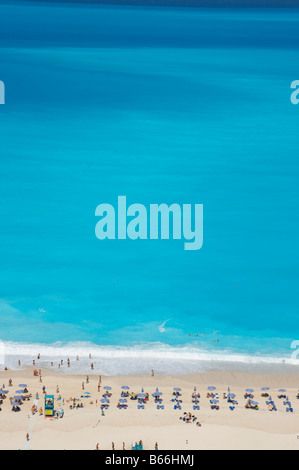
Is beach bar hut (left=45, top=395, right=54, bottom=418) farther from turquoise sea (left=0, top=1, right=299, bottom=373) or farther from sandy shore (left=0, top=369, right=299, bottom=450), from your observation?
turquoise sea (left=0, top=1, right=299, bottom=373)

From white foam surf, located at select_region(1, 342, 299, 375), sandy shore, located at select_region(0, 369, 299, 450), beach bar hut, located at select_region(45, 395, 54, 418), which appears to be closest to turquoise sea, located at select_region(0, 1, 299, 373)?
white foam surf, located at select_region(1, 342, 299, 375)

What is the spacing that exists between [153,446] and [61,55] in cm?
4917

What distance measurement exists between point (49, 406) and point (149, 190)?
62.6 ft

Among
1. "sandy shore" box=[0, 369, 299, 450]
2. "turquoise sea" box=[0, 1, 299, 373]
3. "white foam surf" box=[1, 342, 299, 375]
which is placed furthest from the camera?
"turquoise sea" box=[0, 1, 299, 373]

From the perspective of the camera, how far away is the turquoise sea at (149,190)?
23.8 m

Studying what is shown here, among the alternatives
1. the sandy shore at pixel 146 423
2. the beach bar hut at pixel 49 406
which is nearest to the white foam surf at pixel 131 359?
the sandy shore at pixel 146 423

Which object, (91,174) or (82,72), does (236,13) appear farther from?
(91,174)

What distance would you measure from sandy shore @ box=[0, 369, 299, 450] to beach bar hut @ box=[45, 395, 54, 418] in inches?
5.7

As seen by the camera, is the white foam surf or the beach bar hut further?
the white foam surf

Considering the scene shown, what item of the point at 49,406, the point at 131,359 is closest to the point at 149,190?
the point at 131,359

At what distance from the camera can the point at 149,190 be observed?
3544 centimetres

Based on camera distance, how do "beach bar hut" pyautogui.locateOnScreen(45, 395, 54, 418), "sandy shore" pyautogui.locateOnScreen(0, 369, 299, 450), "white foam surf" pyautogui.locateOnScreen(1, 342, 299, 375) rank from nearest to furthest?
"sandy shore" pyautogui.locateOnScreen(0, 369, 299, 450) < "beach bar hut" pyautogui.locateOnScreen(45, 395, 54, 418) < "white foam surf" pyautogui.locateOnScreen(1, 342, 299, 375)

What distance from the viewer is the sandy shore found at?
1664 cm

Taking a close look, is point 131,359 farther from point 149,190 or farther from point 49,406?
point 149,190
